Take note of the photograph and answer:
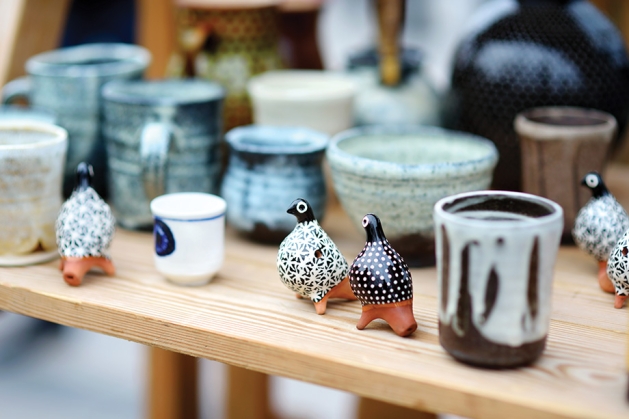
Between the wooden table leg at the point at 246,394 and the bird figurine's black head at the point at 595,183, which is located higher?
the bird figurine's black head at the point at 595,183

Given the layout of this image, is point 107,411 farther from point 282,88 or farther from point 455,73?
point 455,73

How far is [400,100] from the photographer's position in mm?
1083

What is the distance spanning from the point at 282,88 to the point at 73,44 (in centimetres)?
98

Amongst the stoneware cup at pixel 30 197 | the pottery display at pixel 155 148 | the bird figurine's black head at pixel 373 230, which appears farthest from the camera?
the pottery display at pixel 155 148

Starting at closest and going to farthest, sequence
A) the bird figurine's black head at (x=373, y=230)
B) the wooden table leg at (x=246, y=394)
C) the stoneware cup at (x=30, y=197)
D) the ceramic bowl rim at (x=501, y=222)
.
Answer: the ceramic bowl rim at (x=501, y=222) < the bird figurine's black head at (x=373, y=230) < the stoneware cup at (x=30, y=197) < the wooden table leg at (x=246, y=394)

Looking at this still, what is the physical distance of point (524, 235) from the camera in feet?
1.88

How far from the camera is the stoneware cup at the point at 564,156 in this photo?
34.4 inches

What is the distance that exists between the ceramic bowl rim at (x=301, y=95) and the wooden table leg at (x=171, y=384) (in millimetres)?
515

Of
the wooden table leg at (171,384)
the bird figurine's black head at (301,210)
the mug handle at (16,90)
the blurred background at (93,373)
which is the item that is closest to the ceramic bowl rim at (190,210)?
the bird figurine's black head at (301,210)

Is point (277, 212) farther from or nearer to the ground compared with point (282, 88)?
nearer to the ground

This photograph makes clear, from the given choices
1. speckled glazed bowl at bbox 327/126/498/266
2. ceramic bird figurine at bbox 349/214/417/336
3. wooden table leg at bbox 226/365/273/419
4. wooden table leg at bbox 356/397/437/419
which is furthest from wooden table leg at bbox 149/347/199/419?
ceramic bird figurine at bbox 349/214/417/336

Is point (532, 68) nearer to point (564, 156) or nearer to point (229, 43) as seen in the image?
point (564, 156)

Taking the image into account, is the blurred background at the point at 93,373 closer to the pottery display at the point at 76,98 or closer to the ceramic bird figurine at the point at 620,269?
the pottery display at the point at 76,98

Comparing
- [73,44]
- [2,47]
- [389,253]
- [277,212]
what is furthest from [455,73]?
[73,44]
